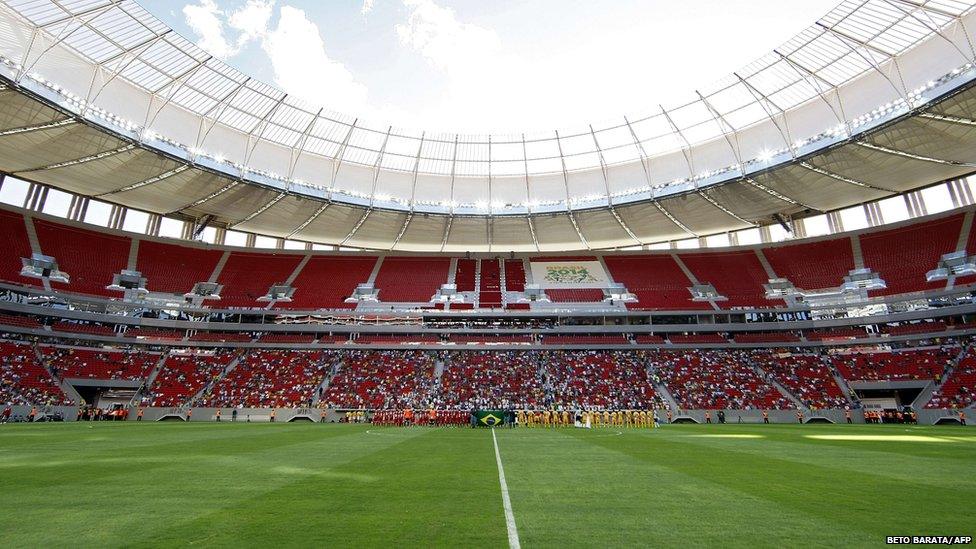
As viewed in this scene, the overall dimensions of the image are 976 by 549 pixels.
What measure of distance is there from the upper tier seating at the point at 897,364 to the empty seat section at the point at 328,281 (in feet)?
142

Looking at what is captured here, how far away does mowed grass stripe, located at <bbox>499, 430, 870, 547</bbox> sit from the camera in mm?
4941

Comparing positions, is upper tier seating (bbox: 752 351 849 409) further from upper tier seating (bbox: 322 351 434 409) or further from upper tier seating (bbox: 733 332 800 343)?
upper tier seating (bbox: 322 351 434 409)

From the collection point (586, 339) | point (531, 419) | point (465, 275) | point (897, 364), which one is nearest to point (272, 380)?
point (465, 275)

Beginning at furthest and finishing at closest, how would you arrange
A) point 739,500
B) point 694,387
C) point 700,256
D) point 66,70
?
1. point 700,256
2. point 694,387
3. point 66,70
4. point 739,500

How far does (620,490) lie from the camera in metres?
7.70

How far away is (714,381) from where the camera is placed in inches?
1516

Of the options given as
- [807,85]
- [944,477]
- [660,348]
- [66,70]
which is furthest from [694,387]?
[66,70]

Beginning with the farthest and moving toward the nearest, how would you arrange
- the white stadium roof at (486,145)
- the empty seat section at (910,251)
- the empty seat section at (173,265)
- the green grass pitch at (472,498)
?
the empty seat section at (173,265) < the empty seat section at (910,251) < the white stadium roof at (486,145) < the green grass pitch at (472,498)

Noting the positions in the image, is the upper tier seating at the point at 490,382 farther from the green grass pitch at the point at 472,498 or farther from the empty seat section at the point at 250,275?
the green grass pitch at the point at 472,498

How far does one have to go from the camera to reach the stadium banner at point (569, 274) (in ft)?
165

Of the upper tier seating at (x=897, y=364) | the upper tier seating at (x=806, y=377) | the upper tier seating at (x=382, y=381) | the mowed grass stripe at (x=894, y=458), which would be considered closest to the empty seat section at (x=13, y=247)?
the upper tier seating at (x=382, y=381)

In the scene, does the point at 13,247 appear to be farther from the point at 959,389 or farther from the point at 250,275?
the point at 959,389

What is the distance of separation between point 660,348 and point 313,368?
31.5 m

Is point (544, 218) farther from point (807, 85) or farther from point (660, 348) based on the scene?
point (807, 85)
